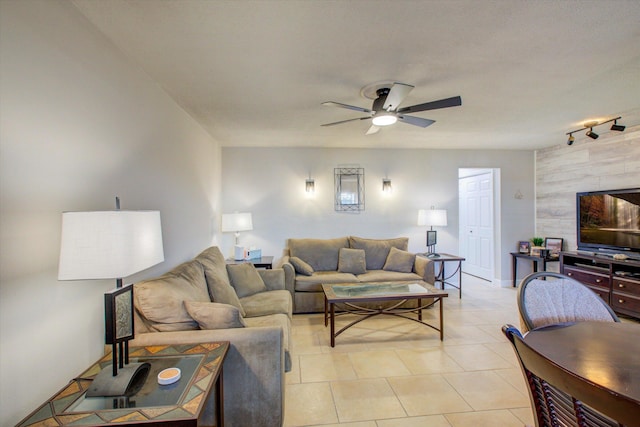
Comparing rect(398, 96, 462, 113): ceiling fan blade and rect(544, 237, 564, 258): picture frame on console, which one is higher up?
rect(398, 96, 462, 113): ceiling fan blade

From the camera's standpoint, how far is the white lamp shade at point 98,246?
110 cm

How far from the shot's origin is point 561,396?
91 centimetres

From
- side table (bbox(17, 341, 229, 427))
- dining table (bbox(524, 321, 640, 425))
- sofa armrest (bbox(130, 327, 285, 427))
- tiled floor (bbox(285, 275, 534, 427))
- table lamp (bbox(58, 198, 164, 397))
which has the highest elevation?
table lamp (bbox(58, 198, 164, 397))

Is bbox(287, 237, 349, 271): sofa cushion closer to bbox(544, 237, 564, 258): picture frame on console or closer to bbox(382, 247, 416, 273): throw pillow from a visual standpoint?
bbox(382, 247, 416, 273): throw pillow

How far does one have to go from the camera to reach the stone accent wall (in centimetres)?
388

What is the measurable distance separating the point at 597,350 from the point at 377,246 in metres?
3.49

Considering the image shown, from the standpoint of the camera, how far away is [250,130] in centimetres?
396

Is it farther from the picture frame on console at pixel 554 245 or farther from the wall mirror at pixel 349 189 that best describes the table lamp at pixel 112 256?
the picture frame on console at pixel 554 245

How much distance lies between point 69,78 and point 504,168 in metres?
5.96

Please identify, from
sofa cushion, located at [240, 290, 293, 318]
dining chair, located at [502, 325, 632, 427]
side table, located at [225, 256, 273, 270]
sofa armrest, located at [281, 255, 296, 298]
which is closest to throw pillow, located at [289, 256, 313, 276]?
sofa armrest, located at [281, 255, 296, 298]

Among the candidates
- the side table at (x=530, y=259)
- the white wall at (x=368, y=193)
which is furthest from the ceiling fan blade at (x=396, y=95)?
the side table at (x=530, y=259)

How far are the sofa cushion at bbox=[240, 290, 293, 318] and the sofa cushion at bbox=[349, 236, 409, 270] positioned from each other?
1798 millimetres

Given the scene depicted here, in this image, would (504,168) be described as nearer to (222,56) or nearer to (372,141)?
(372,141)

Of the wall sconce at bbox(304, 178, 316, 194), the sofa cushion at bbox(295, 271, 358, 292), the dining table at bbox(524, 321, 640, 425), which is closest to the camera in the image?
the dining table at bbox(524, 321, 640, 425)
